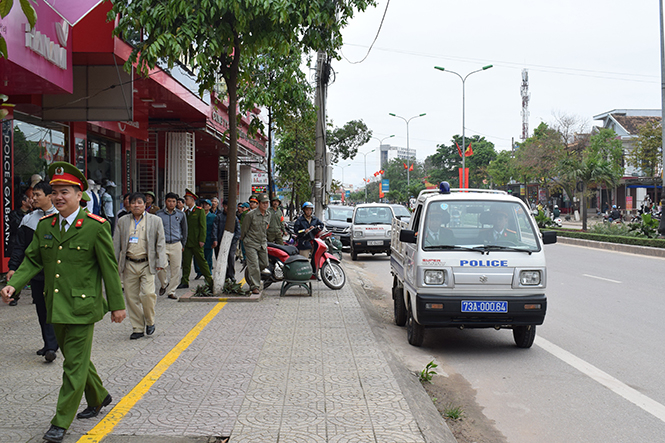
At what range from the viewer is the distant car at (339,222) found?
896 inches

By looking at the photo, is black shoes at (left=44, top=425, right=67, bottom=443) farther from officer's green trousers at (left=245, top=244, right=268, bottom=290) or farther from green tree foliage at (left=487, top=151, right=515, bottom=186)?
green tree foliage at (left=487, top=151, right=515, bottom=186)

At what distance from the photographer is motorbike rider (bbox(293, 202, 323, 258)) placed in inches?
493

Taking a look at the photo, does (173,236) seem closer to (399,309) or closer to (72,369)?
(399,309)

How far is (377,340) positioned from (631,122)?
5711 cm

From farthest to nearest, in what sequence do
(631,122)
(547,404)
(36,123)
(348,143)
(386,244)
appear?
1. (631,122)
2. (348,143)
3. (386,244)
4. (36,123)
5. (547,404)

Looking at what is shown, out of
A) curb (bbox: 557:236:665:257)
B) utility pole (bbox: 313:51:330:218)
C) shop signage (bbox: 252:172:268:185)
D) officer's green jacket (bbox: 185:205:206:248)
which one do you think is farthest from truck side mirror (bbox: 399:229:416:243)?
curb (bbox: 557:236:665:257)

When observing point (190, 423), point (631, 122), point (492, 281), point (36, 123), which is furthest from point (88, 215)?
point (631, 122)

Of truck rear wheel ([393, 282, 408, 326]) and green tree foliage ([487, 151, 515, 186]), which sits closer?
truck rear wheel ([393, 282, 408, 326])

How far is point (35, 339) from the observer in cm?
686

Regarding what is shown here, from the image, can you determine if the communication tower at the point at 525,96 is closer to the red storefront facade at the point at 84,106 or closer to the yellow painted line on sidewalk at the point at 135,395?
the red storefront facade at the point at 84,106

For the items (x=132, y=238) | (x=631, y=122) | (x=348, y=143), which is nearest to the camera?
(x=132, y=238)

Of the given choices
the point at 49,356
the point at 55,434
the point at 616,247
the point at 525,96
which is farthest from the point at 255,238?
the point at 525,96

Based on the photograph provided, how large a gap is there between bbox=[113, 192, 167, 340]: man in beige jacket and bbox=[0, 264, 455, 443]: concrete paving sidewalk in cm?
26

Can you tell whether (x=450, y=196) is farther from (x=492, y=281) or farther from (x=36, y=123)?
(x=36, y=123)
